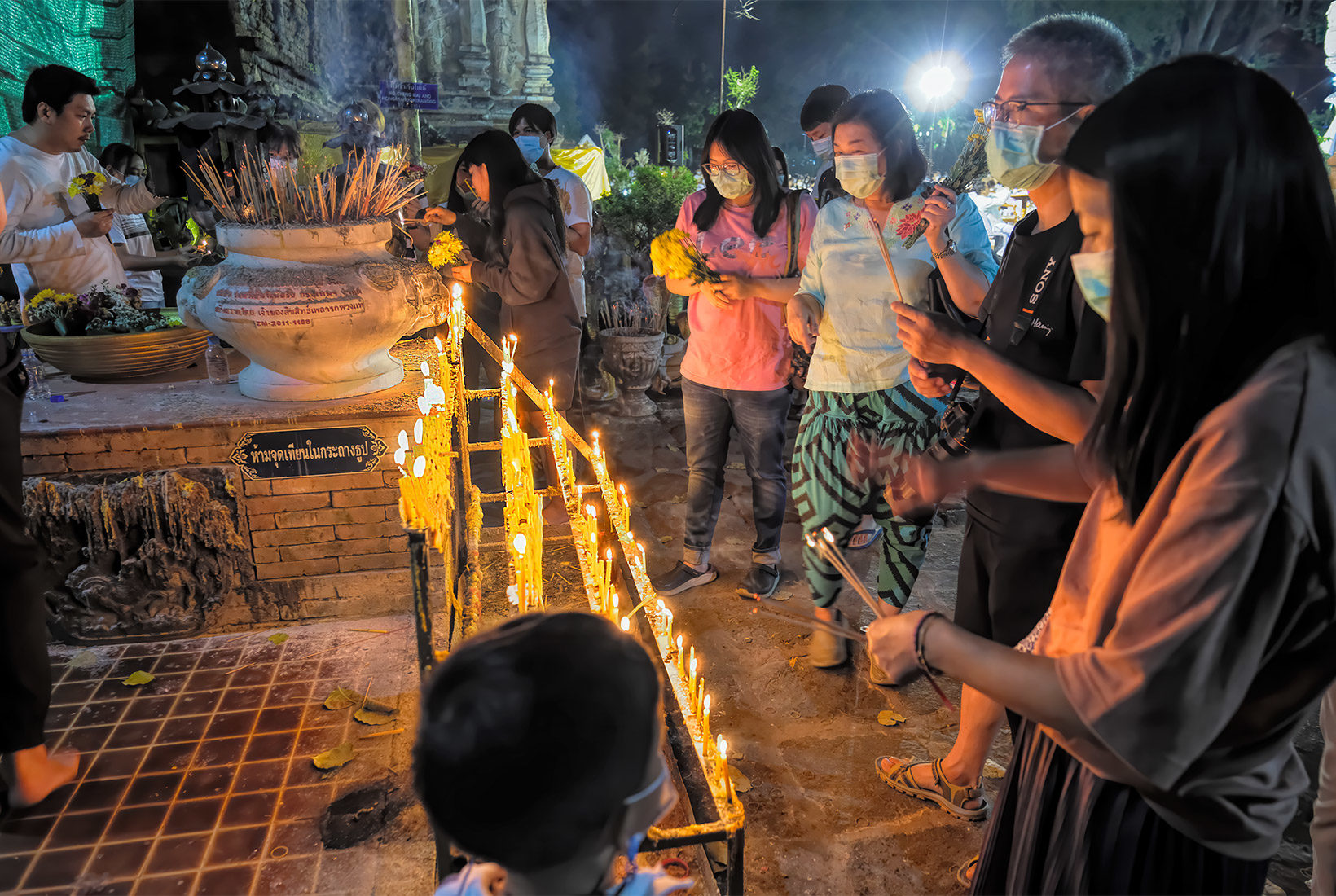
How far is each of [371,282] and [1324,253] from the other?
138 inches

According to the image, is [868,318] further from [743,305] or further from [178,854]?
[178,854]

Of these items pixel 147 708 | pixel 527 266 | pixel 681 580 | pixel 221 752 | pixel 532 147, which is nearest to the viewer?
pixel 221 752

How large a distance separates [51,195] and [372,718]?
376cm

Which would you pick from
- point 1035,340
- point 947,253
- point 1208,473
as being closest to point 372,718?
point 1035,340

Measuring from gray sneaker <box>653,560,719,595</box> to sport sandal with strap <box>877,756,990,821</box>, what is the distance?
1.59m

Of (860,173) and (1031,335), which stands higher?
(860,173)

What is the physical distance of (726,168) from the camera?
3.77 m

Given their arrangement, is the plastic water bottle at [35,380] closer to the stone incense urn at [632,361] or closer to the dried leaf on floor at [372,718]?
the dried leaf on floor at [372,718]

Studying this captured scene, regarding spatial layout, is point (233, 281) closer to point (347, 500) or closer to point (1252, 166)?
point (347, 500)

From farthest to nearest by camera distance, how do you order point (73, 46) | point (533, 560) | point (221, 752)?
point (73, 46) < point (221, 752) < point (533, 560)

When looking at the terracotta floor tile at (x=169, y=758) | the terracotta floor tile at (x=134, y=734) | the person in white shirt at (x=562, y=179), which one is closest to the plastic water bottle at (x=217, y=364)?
the terracotta floor tile at (x=134, y=734)

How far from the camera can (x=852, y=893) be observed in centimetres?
248

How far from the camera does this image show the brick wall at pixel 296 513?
349 centimetres

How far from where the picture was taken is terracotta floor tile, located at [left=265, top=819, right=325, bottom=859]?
254 centimetres
